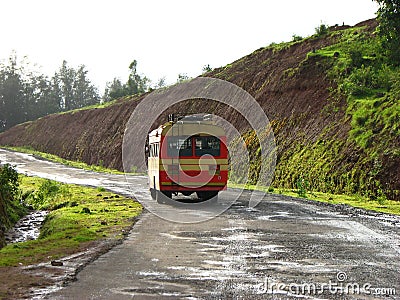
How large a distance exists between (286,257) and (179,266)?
7.08ft

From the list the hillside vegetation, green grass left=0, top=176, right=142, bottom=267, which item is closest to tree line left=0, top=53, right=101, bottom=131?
the hillside vegetation

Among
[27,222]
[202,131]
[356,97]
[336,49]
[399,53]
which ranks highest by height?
[336,49]

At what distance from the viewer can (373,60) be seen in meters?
41.4

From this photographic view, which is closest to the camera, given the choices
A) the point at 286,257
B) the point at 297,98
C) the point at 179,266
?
the point at 179,266

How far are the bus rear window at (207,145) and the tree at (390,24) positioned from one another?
1571 centimetres

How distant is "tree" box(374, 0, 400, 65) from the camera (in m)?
31.8

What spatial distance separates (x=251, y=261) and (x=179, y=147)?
11.5 meters

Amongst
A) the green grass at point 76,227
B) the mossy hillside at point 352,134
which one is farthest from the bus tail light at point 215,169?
the mossy hillside at point 352,134

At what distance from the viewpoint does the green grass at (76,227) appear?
11836 mm

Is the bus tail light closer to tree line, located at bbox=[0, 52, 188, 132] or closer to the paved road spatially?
the paved road

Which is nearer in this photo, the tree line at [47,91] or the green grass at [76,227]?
the green grass at [76,227]

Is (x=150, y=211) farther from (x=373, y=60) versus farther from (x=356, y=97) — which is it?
(x=373, y=60)

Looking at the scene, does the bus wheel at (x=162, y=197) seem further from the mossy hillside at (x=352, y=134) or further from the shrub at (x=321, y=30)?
the shrub at (x=321, y=30)

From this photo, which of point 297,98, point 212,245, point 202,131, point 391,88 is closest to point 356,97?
point 391,88
